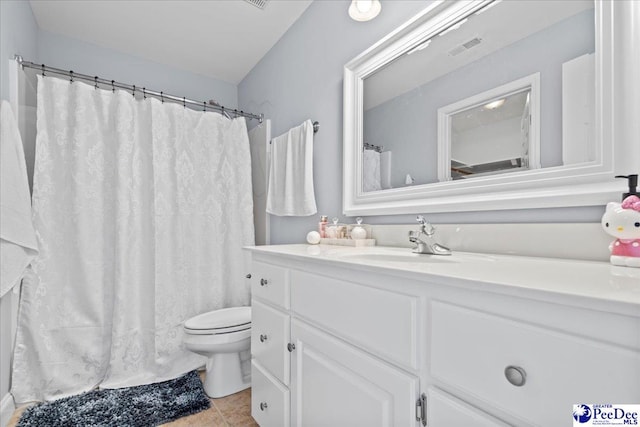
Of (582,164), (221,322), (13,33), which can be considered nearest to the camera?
(582,164)

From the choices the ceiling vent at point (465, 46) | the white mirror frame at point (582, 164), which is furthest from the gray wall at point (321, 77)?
the ceiling vent at point (465, 46)

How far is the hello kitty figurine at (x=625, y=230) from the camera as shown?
0.65m

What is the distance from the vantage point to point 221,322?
5.93ft

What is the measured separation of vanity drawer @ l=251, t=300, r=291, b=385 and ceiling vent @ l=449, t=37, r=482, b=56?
122 centimetres

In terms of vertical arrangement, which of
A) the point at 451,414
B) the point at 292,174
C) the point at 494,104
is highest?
the point at 494,104

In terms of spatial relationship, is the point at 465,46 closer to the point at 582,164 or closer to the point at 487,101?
the point at 487,101

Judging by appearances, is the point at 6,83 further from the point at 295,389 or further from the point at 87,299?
the point at 295,389

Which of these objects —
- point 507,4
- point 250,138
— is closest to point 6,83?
point 250,138

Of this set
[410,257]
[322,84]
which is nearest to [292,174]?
[322,84]

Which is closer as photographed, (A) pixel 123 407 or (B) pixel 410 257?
(B) pixel 410 257

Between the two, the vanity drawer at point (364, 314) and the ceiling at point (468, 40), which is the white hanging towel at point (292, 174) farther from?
the vanity drawer at point (364, 314)

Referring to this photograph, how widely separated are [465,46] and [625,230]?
2.69 ft

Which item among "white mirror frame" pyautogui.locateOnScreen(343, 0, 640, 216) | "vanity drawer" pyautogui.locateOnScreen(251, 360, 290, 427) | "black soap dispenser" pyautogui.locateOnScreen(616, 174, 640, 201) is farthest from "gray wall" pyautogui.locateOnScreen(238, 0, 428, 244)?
"black soap dispenser" pyautogui.locateOnScreen(616, 174, 640, 201)

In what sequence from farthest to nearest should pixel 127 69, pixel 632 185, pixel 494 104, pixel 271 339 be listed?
1. pixel 127 69
2. pixel 271 339
3. pixel 494 104
4. pixel 632 185
